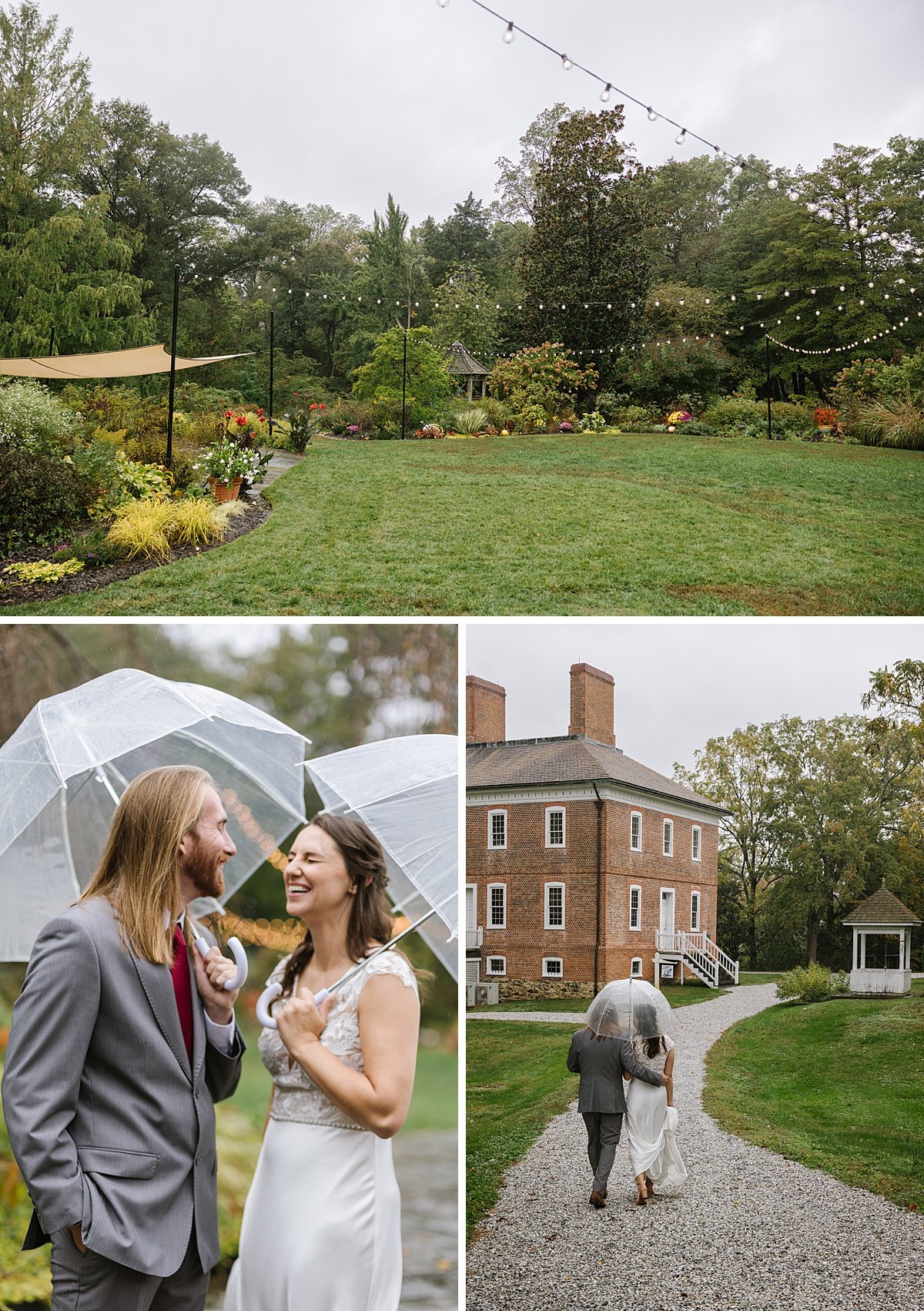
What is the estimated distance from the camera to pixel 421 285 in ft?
57.5

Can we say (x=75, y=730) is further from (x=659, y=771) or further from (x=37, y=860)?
(x=659, y=771)

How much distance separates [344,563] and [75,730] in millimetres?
5040

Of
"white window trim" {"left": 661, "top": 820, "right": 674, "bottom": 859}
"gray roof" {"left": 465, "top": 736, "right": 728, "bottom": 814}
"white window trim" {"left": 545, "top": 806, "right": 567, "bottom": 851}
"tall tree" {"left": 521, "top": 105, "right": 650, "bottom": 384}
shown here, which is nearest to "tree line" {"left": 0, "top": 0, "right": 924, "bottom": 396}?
"tall tree" {"left": 521, "top": 105, "right": 650, "bottom": 384}

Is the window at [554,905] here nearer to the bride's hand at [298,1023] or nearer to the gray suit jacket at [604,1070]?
the gray suit jacket at [604,1070]

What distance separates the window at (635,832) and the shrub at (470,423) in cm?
1110

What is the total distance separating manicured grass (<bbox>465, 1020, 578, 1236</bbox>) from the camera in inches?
176

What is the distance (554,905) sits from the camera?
15.5 ft

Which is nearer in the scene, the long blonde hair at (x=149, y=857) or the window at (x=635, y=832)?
the long blonde hair at (x=149, y=857)

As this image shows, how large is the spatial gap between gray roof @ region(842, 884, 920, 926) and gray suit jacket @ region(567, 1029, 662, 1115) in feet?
4.04

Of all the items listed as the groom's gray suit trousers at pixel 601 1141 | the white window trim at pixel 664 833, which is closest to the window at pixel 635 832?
the white window trim at pixel 664 833

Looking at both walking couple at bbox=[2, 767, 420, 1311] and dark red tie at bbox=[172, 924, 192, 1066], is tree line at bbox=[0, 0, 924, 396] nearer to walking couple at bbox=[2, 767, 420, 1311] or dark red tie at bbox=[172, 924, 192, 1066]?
walking couple at bbox=[2, 767, 420, 1311]

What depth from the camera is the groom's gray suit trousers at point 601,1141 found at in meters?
4.30

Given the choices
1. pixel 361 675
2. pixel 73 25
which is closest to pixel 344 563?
pixel 361 675

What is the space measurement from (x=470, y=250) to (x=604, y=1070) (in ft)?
55.9
